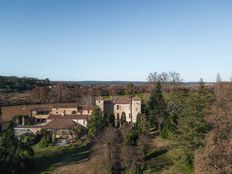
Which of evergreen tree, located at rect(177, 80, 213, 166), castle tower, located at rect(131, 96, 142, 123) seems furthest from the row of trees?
castle tower, located at rect(131, 96, 142, 123)

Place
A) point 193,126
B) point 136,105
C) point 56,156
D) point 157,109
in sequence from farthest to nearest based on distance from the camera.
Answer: point 136,105, point 157,109, point 56,156, point 193,126

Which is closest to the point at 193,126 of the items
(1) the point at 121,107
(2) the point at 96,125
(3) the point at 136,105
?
(2) the point at 96,125

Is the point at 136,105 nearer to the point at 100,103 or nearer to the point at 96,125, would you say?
the point at 100,103

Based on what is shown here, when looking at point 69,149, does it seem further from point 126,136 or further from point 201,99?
point 201,99

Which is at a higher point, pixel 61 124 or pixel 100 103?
pixel 100 103

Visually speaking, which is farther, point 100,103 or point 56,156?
point 100,103

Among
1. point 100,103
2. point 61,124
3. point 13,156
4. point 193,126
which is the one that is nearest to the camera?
point 193,126

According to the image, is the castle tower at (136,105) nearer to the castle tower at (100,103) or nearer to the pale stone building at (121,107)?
the pale stone building at (121,107)

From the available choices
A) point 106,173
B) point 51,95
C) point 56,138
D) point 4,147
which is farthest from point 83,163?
point 51,95
